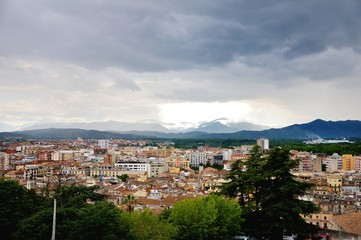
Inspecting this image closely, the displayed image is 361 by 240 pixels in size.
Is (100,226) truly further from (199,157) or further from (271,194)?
(199,157)

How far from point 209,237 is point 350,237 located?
26.3 feet

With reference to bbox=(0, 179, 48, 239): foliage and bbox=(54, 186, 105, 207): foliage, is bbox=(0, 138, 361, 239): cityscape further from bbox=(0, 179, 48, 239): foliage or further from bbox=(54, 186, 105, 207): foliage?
bbox=(0, 179, 48, 239): foliage

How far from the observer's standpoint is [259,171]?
19.5 metres

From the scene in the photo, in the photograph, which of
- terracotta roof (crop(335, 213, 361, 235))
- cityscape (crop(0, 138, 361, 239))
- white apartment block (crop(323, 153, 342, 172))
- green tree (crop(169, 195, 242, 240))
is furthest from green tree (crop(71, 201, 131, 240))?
white apartment block (crop(323, 153, 342, 172))

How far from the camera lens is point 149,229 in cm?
1625

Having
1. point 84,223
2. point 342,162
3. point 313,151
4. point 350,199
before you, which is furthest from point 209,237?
point 313,151

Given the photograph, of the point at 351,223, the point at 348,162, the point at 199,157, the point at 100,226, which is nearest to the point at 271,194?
the point at 100,226

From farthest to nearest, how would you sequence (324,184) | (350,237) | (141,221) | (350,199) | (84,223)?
(324,184) → (350,199) → (350,237) → (141,221) → (84,223)

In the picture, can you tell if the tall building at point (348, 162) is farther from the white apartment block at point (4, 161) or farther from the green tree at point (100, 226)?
the green tree at point (100, 226)

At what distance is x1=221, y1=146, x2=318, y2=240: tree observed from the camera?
698 inches

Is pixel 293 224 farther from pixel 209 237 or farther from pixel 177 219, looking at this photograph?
pixel 177 219

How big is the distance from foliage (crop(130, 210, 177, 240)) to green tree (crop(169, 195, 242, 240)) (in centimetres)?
166

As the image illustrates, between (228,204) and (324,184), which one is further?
(324,184)

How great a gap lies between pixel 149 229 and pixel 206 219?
319 centimetres
